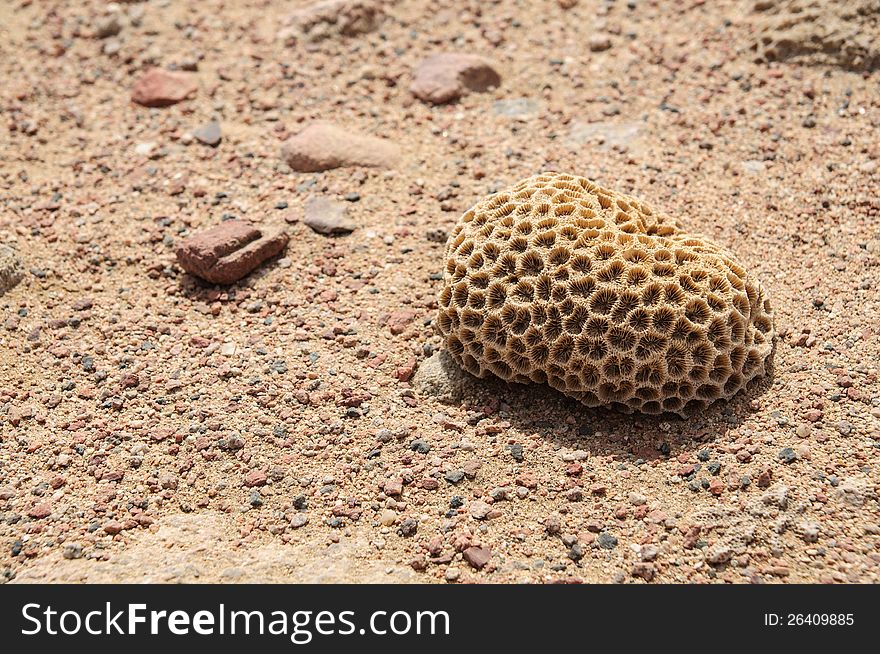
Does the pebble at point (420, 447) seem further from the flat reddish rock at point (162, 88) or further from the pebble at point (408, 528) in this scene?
the flat reddish rock at point (162, 88)

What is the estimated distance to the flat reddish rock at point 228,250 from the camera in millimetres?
5480

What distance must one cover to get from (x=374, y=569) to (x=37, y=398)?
210 cm

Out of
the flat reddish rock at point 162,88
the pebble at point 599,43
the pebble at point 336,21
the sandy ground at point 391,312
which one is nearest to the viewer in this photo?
the sandy ground at point 391,312

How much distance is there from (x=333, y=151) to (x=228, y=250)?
1.16m

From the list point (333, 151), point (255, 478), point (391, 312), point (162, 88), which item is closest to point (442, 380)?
point (391, 312)

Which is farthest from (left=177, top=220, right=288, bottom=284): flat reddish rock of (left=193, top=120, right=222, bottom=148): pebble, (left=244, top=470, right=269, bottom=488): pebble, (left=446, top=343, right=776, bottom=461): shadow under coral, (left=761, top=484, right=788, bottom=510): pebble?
(left=761, top=484, right=788, bottom=510): pebble

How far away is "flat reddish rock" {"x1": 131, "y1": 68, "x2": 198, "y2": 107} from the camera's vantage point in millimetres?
6992

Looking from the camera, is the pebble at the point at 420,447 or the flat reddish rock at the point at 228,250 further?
the flat reddish rock at the point at 228,250

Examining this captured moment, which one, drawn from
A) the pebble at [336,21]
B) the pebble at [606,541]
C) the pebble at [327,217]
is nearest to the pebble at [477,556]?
the pebble at [606,541]

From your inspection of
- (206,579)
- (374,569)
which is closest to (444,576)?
(374,569)

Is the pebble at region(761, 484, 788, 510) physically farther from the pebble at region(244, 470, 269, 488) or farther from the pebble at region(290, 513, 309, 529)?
the pebble at region(244, 470, 269, 488)

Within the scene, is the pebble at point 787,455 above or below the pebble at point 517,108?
below

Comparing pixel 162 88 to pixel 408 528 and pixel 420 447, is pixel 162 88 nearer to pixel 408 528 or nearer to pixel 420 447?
pixel 420 447

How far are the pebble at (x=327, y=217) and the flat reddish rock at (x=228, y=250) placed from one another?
0.26m
